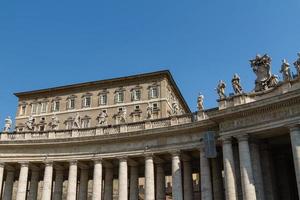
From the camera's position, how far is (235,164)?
128ft

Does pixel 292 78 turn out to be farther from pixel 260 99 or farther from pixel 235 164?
pixel 235 164

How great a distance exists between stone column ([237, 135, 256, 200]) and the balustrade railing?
301 inches

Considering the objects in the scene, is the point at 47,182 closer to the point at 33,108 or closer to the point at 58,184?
the point at 58,184

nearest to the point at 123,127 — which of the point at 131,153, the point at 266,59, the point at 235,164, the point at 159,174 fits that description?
the point at 131,153

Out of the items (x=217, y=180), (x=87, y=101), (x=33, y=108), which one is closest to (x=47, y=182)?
(x=217, y=180)

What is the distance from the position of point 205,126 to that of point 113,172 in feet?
51.9

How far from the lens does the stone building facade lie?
3694 cm

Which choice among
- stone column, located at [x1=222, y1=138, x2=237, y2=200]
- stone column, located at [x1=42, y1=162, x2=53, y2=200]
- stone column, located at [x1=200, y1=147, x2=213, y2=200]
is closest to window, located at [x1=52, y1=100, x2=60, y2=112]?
stone column, located at [x1=42, y1=162, x2=53, y2=200]

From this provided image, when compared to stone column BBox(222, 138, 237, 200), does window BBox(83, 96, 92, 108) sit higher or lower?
higher

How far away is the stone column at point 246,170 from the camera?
35844mm

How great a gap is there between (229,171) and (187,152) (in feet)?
24.0

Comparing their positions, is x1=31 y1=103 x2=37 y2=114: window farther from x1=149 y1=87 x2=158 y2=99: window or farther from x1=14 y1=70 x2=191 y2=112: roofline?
x1=149 y1=87 x2=158 y2=99: window

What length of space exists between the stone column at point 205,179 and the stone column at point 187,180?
3.28 meters

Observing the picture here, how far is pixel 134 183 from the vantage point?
4744 centimetres
